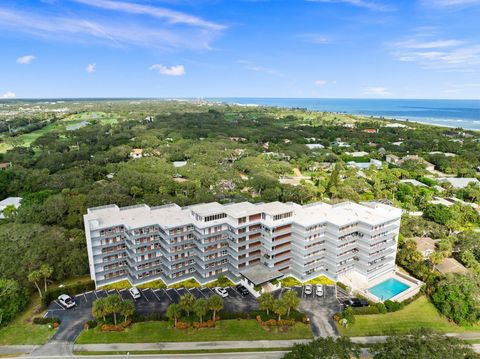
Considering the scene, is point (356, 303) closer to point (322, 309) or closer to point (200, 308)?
point (322, 309)

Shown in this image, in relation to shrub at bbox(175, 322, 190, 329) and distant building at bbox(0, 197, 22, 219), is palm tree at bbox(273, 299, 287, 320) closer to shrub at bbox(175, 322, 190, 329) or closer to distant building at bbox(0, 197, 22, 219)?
shrub at bbox(175, 322, 190, 329)

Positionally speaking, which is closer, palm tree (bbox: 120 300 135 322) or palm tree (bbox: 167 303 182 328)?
palm tree (bbox: 120 300 135 322)

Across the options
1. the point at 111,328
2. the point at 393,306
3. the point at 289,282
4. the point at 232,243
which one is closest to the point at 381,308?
the point at 393,306

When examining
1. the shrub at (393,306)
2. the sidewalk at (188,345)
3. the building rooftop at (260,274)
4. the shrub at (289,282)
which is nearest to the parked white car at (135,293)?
the sidewalk at (188,345)

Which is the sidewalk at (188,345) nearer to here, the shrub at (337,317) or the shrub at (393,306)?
the shrub at (337,317)

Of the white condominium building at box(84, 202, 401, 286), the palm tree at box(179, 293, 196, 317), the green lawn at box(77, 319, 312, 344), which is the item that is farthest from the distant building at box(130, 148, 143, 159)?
the palm tree at box(179, 293, 196, 317)

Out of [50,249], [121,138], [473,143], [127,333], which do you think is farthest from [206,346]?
[473,143]

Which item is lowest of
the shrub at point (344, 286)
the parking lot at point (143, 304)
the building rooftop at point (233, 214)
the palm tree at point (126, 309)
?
the parking lot at point (143, 304)
